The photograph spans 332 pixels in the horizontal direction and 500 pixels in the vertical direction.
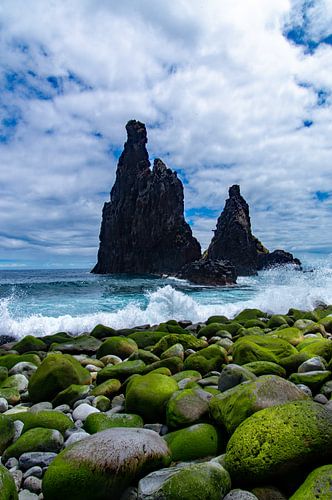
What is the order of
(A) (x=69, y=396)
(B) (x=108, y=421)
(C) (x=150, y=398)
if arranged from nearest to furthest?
1. (B) (x=108, y=421)
2. (C) (x=150, y=398)
3. (A) (x=69, y=396)

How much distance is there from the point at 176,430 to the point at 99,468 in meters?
1.19

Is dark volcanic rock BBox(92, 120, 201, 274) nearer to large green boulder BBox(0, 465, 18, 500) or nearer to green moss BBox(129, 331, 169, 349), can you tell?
green moss BBox(129, 331, 169, 349)

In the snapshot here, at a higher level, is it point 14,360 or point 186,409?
point 186,409

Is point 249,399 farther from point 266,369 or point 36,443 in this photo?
point 36,443

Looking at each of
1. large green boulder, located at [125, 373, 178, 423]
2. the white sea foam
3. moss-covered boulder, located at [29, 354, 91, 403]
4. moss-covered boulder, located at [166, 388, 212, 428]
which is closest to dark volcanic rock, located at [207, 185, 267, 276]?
the white sea foam

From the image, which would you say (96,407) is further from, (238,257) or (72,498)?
(238,257)

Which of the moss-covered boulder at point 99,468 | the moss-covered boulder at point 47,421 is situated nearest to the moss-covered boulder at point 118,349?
the moss-covered boulder at point 47,421

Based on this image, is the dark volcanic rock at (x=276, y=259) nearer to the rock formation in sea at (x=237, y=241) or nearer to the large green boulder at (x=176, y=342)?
the rock formation in sea at (x=237, y=241)

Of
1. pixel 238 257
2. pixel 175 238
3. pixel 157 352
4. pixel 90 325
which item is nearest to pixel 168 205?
pixel 175 238

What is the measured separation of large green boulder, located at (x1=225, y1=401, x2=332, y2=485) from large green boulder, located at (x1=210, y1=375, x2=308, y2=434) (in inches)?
17.6

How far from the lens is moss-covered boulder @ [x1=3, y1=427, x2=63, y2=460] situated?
350cm

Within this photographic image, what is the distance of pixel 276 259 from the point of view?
3501 inches

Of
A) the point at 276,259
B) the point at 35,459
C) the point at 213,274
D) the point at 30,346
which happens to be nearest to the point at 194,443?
the point at 35,459

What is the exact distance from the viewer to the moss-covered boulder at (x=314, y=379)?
13.9 ft
